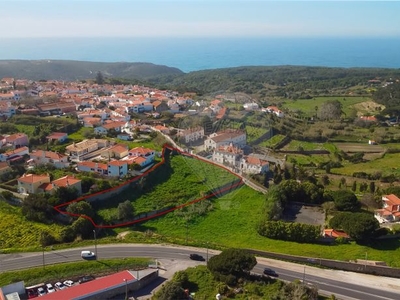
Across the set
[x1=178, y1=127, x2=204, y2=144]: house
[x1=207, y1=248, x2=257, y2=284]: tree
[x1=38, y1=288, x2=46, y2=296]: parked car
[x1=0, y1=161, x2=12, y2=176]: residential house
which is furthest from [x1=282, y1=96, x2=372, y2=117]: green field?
[x1=38, y1=288, x2=46, y2=296]: parked car

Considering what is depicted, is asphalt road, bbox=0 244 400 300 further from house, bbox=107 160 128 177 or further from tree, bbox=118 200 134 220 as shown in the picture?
house, bbox=107 160 128 177

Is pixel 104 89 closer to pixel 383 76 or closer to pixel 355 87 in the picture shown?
pixel 355 87

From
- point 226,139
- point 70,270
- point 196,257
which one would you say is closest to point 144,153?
point 226,139

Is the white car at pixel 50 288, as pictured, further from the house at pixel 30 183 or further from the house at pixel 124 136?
the house at pixel 124 136

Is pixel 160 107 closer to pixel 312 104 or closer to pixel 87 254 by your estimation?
pixel 87 254

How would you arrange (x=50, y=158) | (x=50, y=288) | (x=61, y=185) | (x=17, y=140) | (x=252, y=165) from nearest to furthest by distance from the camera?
(x=50, y=288), (x=61, y=185), (x=50, y=158), (x=252, y=165), (x=17, y=140)

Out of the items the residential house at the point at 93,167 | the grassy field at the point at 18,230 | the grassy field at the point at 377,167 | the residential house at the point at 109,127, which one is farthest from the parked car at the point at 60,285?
the grassy field at the point at 377,167
